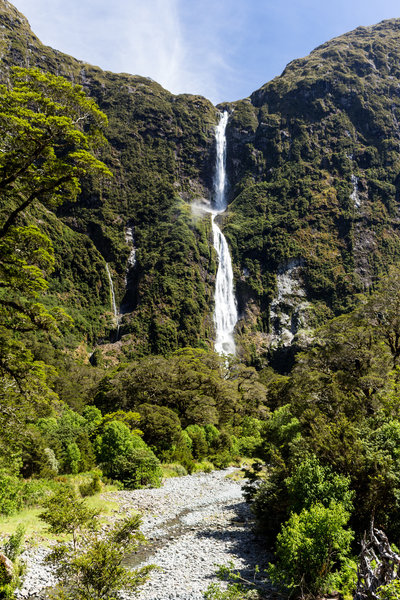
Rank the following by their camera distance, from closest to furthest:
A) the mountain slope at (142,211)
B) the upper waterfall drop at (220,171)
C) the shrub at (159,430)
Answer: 1. the shrub at (159,430)
2. the mountain slope at (142,211)
3. the upper waterfall drop at (220,171)

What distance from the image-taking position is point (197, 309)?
117 m

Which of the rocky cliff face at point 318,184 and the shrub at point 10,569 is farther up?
the rocky cliff face at point 318,184

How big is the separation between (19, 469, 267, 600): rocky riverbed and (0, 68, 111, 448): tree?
18.5 ft

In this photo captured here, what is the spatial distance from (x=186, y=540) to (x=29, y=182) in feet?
50.6

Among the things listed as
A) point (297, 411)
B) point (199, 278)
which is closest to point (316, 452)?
point (297, 411)

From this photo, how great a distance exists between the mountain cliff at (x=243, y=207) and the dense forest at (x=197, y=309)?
84cm

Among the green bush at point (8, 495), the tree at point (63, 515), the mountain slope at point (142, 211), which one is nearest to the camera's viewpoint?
the tree at point (63, 515)

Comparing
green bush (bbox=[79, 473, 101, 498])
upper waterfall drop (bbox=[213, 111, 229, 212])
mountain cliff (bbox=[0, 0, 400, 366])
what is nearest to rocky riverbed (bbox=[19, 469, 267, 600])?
green bush (bbox=[79, 473, 101, 498])

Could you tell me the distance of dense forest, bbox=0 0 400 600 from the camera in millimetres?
10711

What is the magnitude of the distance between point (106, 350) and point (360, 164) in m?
133

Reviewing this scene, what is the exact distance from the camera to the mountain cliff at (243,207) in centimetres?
11912

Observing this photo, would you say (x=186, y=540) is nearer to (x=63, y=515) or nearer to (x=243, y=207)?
(x=63, y=515)

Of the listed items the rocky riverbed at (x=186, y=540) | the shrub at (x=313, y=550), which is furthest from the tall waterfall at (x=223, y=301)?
the shrub at (x=313, y=550)

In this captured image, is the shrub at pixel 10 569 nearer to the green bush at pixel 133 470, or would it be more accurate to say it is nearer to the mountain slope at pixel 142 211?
the green bush at pixel 133 470
